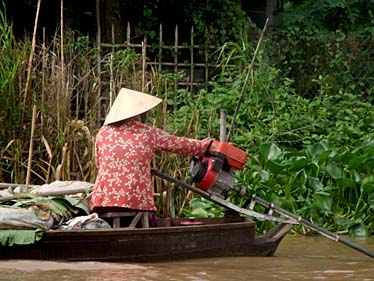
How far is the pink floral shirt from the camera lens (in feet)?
29.9

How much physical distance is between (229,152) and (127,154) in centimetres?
89

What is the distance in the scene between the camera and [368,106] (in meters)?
14.0

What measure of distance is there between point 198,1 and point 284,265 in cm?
787

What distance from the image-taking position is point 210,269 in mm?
8797

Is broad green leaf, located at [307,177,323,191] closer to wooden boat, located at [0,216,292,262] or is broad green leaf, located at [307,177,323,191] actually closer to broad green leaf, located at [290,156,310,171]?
broad green leaf, located at [290,156,310,171]

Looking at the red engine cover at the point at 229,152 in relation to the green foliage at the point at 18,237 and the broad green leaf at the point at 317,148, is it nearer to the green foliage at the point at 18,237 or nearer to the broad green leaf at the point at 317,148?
the green foliage at the point at 18,237

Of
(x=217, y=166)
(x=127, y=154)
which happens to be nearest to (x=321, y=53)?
(x=217, y=166)

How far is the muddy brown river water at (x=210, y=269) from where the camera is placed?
8.18m

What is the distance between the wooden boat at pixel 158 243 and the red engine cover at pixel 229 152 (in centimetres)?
54

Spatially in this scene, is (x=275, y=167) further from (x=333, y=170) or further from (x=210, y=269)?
(x=210, y=269)

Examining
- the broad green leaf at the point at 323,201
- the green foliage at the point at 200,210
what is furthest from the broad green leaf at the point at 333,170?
the green foliage at the point at 200,210

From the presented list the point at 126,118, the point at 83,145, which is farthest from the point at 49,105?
the point at 126,118

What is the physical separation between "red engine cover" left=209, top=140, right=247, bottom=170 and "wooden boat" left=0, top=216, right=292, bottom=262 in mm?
544

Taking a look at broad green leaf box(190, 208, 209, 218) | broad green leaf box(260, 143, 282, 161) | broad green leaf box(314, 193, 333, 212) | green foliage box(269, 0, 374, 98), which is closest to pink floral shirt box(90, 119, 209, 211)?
broad green leaf box(190, 208, 209, 218)
